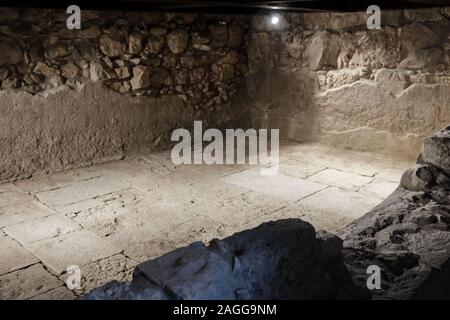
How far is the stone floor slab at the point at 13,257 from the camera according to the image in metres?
2.54

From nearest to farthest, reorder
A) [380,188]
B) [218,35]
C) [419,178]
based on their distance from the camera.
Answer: [419,178] → [380,188] → [218,35]

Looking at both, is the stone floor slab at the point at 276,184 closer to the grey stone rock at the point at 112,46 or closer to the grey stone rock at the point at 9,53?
the grey stone rock at the point at 112,46

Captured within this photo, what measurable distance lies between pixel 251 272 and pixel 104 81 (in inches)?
143

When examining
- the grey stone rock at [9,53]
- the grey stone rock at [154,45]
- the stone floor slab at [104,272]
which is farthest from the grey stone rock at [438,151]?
the grey stone rock at [9,53]

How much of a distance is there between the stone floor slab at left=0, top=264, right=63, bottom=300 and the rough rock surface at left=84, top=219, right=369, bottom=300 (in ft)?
3.66

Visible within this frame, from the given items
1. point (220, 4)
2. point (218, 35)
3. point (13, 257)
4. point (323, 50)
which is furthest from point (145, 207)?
point (323, 50)

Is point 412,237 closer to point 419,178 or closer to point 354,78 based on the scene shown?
point 419,178

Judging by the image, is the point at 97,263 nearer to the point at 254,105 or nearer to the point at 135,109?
the point at 135,109

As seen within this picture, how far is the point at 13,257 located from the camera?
8.70 ft

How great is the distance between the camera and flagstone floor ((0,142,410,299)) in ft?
8.45

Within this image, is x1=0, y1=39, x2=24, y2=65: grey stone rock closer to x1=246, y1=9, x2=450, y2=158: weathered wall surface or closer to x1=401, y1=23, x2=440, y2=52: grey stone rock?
x1=246, y1=9, x2=450, y2=158: weathered wall surface

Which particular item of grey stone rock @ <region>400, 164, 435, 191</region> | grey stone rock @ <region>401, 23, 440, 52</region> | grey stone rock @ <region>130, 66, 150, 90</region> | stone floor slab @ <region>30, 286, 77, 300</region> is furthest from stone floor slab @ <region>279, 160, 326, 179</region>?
stone floor slab @ <region>30, 286, 77, 300</region>

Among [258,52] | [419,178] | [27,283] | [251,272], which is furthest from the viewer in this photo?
[258,52]

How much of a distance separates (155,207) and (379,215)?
1.74 m
